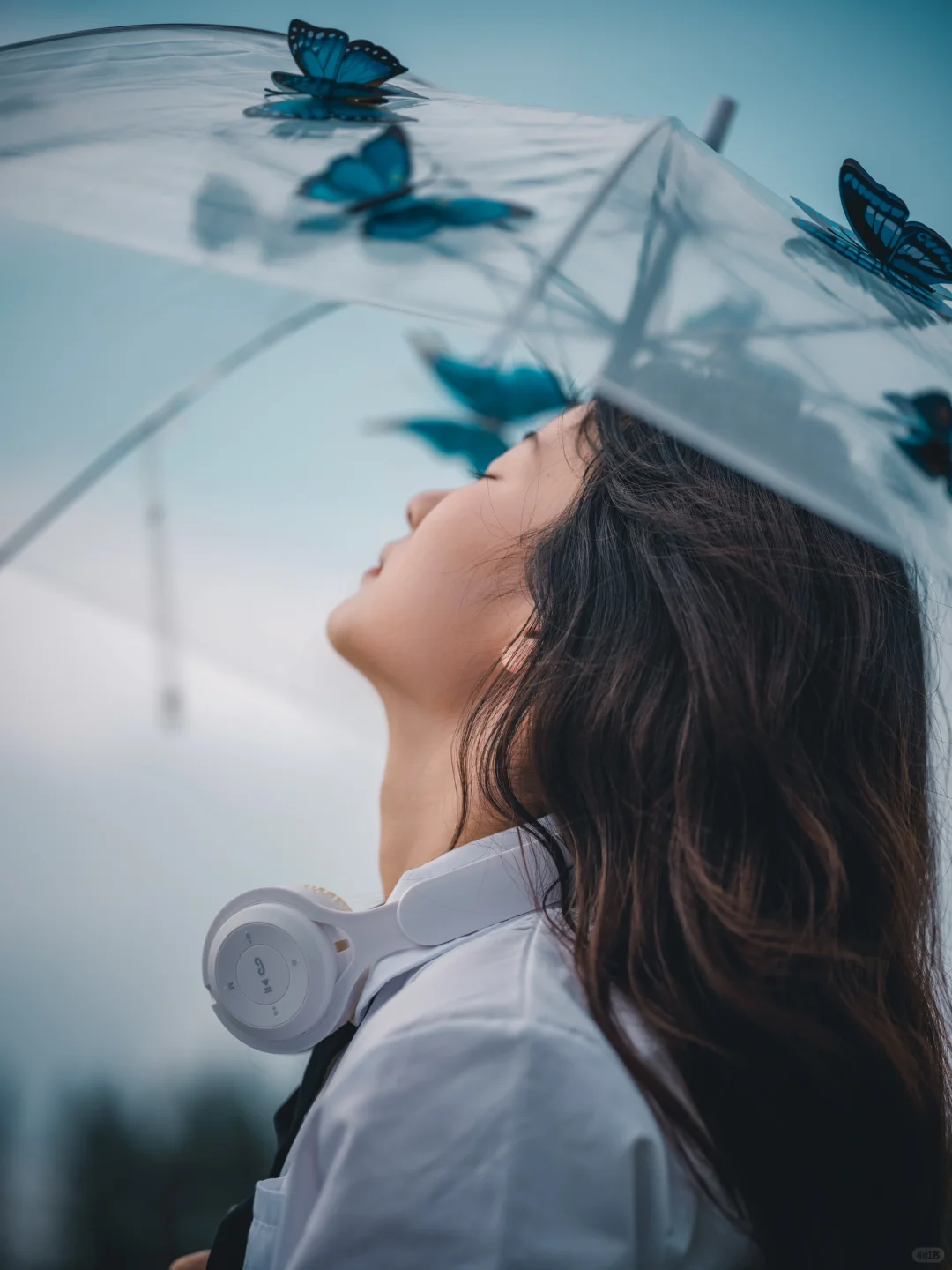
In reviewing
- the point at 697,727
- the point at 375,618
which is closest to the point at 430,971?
the point at 697,727

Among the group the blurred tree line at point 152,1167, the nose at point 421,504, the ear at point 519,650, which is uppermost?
the nose at point 421,504

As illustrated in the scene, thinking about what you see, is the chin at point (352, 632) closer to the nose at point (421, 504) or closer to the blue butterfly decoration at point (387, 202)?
the nose at point (421, 504)

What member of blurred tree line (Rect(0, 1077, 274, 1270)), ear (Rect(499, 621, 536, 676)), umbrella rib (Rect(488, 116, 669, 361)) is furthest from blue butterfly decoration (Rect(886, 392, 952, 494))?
blurred tree line (Rect(0, 1077, 274, 1270))

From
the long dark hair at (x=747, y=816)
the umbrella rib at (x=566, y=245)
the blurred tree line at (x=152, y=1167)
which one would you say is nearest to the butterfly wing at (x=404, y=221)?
the umbrella rib at (x=566, y=245)

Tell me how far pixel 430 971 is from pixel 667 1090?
0.22m

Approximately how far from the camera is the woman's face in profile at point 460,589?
101 cm

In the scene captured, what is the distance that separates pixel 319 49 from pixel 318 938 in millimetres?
852

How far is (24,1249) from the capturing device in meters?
1.47

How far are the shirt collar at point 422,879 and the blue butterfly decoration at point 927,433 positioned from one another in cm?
48

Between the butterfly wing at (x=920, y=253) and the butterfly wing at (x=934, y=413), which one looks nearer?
the butterfly wing at (x=934, y=413)

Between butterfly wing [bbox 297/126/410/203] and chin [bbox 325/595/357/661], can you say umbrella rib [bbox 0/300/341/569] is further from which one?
chin [bbox 325/595/357/661]

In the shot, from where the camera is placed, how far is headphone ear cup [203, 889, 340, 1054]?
78 cm

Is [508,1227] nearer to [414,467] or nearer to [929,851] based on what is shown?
[929,851]

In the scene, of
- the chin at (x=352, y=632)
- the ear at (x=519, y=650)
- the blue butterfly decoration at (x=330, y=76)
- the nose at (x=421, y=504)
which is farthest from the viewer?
the nose at (x=421, y=504)
